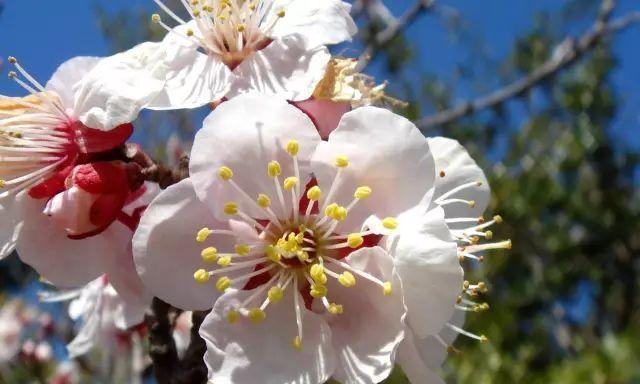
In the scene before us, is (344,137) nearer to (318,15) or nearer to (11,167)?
(318,15)

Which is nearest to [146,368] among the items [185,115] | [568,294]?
[185,115]

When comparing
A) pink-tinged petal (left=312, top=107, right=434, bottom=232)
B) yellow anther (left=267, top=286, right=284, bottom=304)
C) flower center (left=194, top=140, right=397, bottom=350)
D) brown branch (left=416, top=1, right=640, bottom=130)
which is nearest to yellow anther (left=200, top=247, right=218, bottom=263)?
flower center (left=194, top=140, right=397, bottom=350)

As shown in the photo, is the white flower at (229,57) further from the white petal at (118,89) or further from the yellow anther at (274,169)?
the yellow anther at (274,169)

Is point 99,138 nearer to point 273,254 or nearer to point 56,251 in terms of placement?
point 56,251

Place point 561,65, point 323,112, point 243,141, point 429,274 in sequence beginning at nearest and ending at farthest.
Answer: point 429,274 → point 243,141 → point 323,112 → point 561,65

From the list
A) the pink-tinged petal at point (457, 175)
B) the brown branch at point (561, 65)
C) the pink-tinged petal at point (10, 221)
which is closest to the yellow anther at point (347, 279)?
the pink-tinged petal at point (457, 175)

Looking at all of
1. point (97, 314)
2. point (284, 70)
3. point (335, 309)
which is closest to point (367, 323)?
point (335, 309)

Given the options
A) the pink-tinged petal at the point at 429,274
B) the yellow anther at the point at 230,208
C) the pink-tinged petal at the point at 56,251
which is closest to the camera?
the pink-tinged petal at the point at 429,274
